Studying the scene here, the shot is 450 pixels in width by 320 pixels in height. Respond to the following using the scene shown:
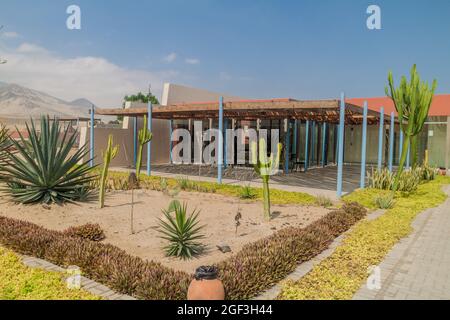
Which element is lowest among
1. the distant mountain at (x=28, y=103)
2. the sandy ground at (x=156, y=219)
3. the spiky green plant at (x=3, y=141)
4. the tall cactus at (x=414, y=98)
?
the sandy ground at (x=156, y=219)

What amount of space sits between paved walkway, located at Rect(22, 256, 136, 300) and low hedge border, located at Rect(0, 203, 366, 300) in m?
0.07

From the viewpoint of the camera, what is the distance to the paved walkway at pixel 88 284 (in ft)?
12.7

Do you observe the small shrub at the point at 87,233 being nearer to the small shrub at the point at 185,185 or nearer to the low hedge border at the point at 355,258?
the low hedge border at the point at 355,258

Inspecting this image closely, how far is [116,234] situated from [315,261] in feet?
11.5

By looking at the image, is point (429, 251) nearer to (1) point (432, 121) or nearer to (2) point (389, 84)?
(2) point (389, 84)

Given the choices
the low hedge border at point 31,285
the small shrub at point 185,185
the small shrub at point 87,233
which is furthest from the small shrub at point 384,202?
the low hedge border at point 31,285

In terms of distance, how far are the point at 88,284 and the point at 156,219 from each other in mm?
3251

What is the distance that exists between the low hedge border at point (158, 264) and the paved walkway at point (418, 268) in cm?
106

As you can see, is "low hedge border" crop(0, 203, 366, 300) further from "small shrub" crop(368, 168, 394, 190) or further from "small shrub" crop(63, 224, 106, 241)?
"small shrub" crop(368, 168, 394, 190)

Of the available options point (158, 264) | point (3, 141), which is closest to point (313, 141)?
point (3, 141)

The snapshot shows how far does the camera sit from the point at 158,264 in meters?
4.49

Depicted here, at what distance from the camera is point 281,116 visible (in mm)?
15781

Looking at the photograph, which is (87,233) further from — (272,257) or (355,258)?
(355,258)
